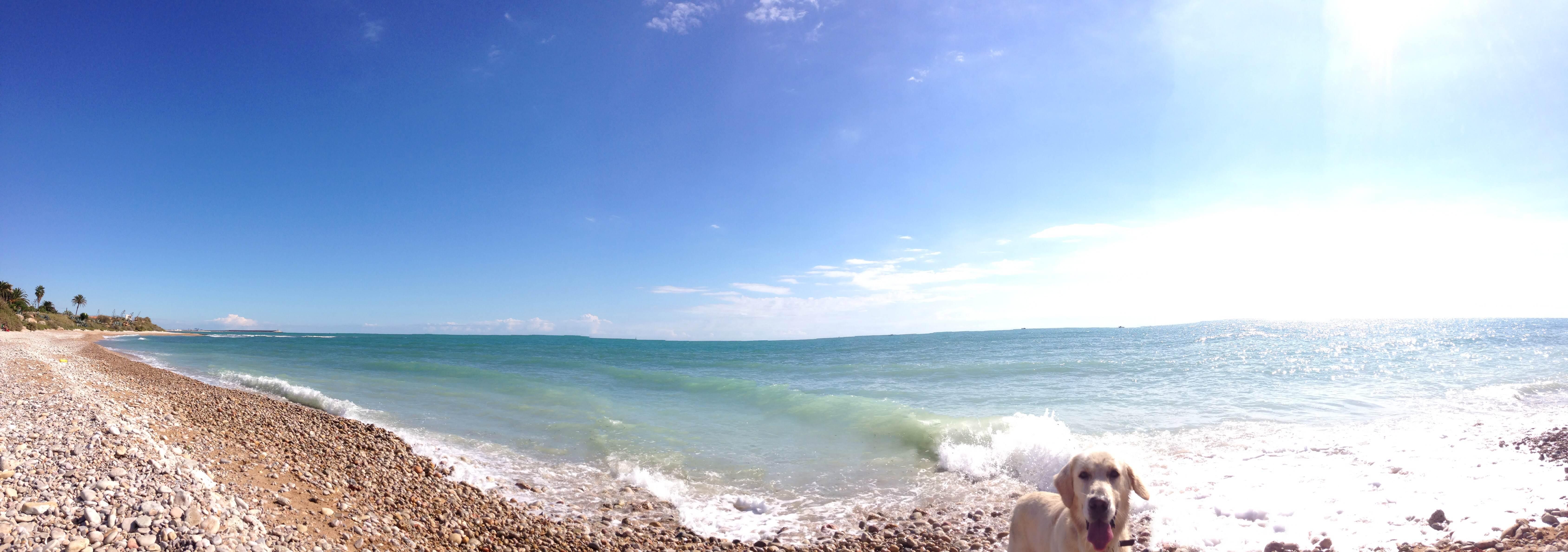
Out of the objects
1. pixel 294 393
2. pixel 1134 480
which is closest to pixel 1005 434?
pixel 1134 480

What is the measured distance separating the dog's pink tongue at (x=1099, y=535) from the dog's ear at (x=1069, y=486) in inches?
10.2

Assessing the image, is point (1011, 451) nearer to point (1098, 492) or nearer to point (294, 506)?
point (1098, 492)

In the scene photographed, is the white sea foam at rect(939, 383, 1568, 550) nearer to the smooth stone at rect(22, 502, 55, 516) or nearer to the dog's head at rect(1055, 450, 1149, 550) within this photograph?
the dog's head at rect(1055, 450, 1149, 550)

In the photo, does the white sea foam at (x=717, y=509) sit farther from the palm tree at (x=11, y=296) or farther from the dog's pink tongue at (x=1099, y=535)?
the palm tree at (x=11, y=296)

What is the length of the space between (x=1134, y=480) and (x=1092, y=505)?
0.58 m

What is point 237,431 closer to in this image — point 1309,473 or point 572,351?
point 1309,473

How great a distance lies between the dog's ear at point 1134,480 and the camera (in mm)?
3752

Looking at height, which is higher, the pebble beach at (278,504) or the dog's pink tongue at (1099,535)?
the dog's pink tongue at (1099,535)

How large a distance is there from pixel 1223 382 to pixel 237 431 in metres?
27.0

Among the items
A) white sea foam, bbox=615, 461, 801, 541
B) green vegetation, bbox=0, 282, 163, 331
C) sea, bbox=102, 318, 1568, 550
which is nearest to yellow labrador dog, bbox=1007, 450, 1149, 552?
sea, bbox=102, 318, 1568, 550

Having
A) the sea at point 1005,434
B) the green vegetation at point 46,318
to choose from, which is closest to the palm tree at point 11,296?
the green vegetation at point 46,318

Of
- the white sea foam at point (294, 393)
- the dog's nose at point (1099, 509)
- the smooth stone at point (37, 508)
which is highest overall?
the dog's nose at point (1099, 509)

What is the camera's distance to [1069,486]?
12.4 feet

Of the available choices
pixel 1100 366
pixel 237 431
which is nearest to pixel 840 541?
pixel 237 431
